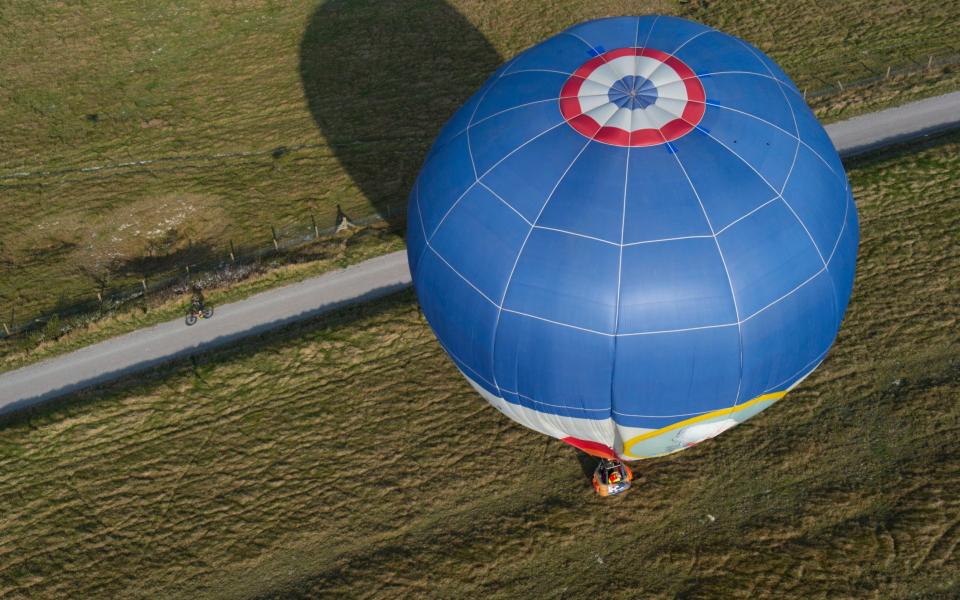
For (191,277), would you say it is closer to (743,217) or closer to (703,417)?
(703,417)

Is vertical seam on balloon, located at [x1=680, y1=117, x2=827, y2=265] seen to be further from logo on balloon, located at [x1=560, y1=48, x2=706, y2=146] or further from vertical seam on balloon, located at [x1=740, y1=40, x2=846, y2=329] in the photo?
logo on balloon, located at [x1=560, y1=48, x2=706, y2=146]

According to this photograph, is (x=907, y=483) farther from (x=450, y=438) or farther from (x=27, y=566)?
(x=27, y=566)

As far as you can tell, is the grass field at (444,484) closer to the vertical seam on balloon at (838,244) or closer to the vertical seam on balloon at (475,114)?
the vertical seam on balloon at (838,244)

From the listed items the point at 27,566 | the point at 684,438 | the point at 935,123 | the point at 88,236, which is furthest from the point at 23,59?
the point at 935,123

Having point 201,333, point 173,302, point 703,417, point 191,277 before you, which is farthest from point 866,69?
point 173,302

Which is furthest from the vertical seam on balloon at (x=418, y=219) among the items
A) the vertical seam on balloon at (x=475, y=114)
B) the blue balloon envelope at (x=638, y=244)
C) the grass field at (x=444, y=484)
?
the grass field at (x=444, y=484)

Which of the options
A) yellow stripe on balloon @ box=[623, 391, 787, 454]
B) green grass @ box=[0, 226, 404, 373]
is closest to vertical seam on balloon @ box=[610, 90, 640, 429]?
yellow stripe on balloon @ box=[623, 391, 787, 454]
